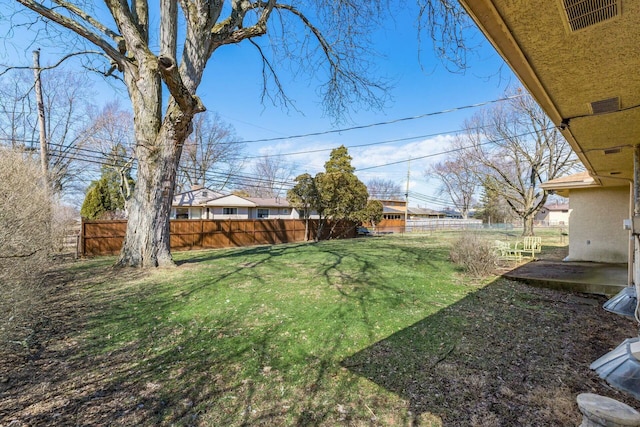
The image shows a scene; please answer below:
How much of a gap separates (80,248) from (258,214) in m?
16.4

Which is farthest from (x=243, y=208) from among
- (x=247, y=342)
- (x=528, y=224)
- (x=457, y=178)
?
(x=457, y=178)

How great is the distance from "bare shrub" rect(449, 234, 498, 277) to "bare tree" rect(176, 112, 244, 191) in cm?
2455

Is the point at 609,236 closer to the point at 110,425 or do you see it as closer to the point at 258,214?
the point at 110,425

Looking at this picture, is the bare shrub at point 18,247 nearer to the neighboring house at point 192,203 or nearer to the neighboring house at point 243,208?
the neighboring house at point 192,203

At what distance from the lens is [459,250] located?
907 cm

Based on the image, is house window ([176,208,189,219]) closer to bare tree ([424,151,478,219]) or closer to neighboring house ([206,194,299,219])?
neighboring house ([206,194,299,219])

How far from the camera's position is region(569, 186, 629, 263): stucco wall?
9.66 m

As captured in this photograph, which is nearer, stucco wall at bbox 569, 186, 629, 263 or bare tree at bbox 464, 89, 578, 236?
stucco wall at bbox 569, 186, 629, 263

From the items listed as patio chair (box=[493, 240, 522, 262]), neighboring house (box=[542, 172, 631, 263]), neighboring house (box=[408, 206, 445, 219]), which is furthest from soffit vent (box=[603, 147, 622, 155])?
neighboring house (box=[408, 206, 445, 219])

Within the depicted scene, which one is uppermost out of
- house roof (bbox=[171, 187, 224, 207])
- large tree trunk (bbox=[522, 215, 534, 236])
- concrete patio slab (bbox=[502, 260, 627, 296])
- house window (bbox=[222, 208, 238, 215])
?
house roof (bbox=[171, 187, 224, 207])

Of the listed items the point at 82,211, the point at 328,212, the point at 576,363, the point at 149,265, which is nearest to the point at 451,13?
the point at 576,363

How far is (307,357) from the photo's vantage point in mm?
3412

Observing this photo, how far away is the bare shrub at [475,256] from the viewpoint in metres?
8.01

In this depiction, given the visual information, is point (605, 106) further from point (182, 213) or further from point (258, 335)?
point (182, 213)
